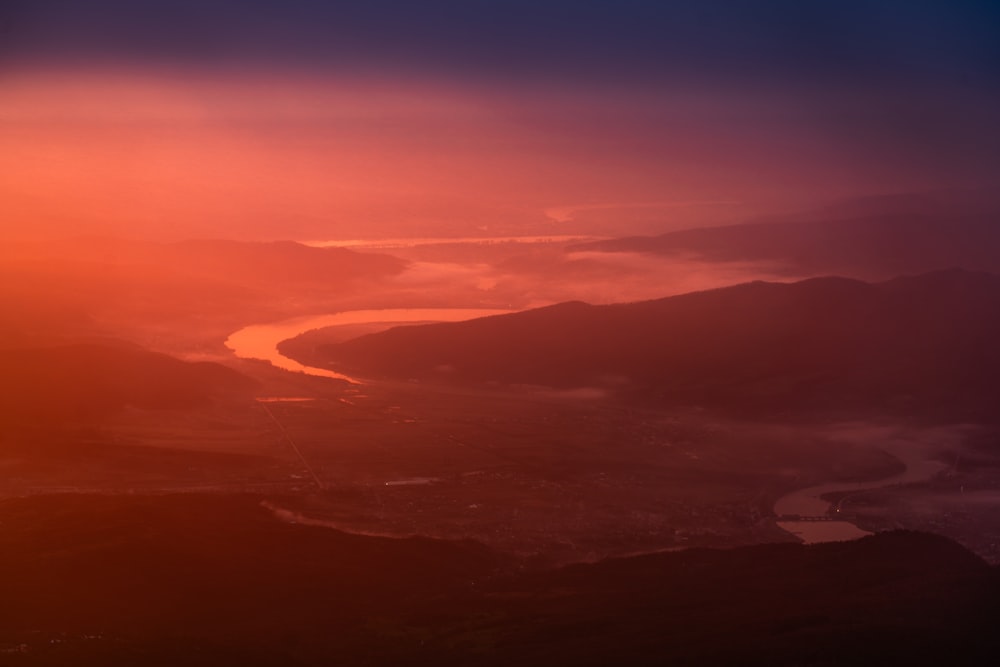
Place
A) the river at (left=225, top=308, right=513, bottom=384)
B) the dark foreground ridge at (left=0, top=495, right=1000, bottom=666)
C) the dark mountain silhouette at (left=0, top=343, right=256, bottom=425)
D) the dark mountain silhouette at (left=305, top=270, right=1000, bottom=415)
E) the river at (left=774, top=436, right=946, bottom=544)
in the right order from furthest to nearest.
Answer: the river at (left=225, top=308, right=513, bottom=384) < the dark mountain silhouette at (left=305, top=270, right=1000, bottom=415) < the dark mountain silhouette at (left=0, top=343, right=256, bottom=425) < the river at (left=774, top=436, right=946, bottom=544) < the dark foreground ridge at (left=0, top=495, right=1000, bottom=666)

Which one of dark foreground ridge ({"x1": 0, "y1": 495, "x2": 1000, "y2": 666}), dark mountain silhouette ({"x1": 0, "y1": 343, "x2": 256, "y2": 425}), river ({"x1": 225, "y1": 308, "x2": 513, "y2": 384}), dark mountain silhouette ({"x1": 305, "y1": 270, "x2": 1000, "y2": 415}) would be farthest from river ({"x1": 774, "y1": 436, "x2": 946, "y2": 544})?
river ({"x1": 225, "y1": 308, "x2": 513, "y2": 384})

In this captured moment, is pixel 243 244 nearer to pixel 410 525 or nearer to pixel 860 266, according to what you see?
pixel 860 266

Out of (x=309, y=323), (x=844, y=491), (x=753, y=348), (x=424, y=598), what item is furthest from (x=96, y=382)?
(x=844, y=491)

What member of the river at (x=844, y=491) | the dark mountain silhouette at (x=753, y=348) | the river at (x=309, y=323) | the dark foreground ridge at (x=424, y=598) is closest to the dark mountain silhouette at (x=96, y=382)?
the river at (x=309, y=323)

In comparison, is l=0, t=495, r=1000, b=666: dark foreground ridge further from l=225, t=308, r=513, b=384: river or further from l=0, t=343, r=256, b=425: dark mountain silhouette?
l=225, t=308, r=513, b=384: river

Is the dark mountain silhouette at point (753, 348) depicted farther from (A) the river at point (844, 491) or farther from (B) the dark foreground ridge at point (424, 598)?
(B) the dark foreground ridge at point (424, 598)

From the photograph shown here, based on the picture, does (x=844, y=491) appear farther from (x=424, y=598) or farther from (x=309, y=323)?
(x=309, y=323)
